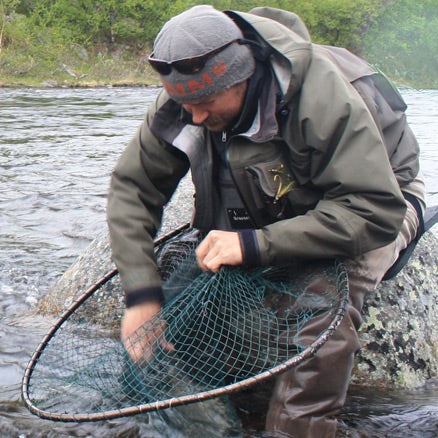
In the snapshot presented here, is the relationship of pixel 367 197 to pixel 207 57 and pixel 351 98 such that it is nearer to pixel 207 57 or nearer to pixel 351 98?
pixel 351 98

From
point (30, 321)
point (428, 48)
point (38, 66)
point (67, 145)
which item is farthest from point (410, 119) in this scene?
point (428, 48)

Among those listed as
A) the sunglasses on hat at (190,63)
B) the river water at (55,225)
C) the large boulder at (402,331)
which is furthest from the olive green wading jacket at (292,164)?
the river water at (55,225)

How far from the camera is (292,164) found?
3.14 meters

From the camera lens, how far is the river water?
A: 11.2 ft

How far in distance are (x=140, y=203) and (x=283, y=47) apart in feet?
3.38

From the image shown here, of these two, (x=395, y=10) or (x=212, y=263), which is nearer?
(x=212, y=263)

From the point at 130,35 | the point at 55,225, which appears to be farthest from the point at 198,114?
the point at 130,35

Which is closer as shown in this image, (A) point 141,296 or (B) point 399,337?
(A) point 141,296

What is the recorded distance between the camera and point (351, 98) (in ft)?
9.66

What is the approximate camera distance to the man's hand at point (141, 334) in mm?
3201

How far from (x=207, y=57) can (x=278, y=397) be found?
144 centimetres

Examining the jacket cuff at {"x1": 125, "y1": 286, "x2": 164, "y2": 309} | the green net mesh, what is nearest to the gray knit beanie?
the green net mesh

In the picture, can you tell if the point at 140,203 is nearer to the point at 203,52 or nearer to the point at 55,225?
the point at 203,52

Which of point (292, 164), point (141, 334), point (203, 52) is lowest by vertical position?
point (141, 334)
